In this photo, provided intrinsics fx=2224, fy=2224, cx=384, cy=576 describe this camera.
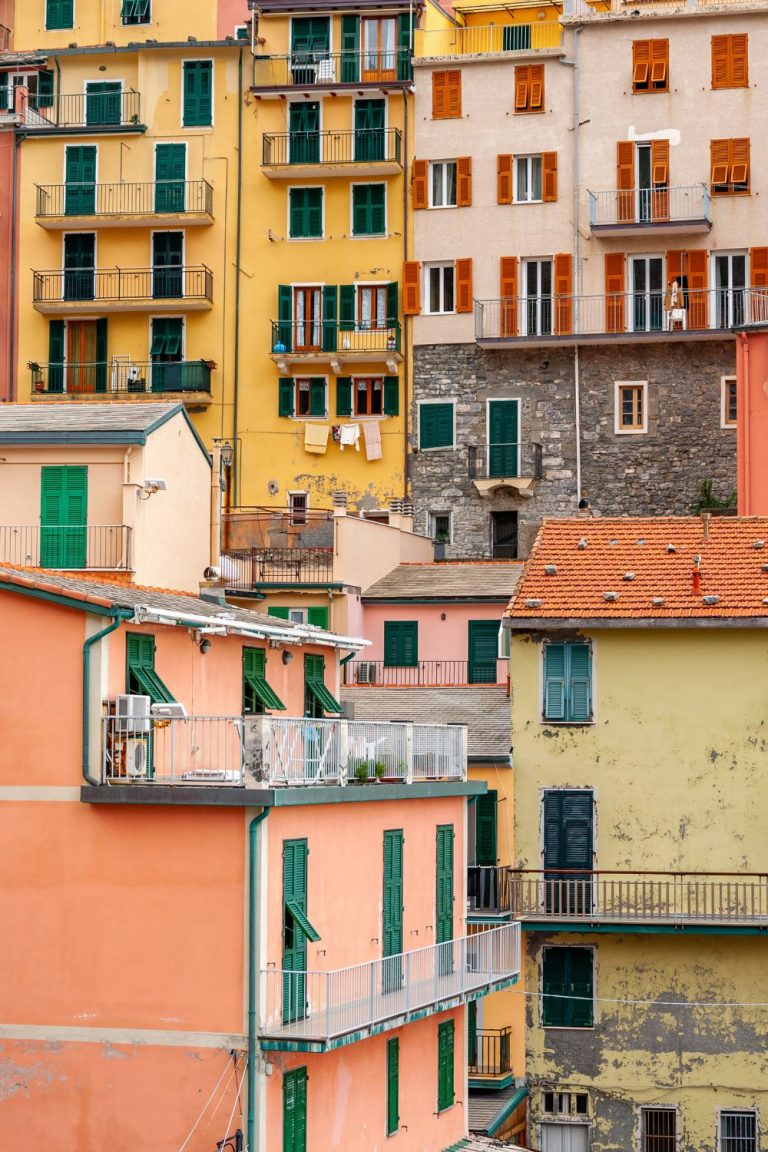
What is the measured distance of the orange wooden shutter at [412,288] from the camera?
6312 cm

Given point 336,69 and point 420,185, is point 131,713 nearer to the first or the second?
point 420,185

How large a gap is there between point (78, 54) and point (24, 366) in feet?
31.3

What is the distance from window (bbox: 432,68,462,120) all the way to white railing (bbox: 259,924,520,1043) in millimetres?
33504

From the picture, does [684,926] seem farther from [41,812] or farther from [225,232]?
[225,232]

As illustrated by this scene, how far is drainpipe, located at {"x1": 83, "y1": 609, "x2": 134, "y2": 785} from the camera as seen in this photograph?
28.5 meters

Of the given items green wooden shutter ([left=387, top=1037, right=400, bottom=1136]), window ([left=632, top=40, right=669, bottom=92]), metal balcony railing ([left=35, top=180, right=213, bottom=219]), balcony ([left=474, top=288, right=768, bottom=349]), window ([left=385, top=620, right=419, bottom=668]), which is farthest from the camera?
metal balcony railing ([left=35, top=180, right=213, bottom=219])

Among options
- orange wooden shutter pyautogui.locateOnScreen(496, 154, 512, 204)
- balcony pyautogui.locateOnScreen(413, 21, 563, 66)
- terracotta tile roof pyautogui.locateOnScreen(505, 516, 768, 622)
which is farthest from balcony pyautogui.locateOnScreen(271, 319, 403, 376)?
A: terracotta tile roof pyautogui.locateOnScreen(505, 516, 768, 622)

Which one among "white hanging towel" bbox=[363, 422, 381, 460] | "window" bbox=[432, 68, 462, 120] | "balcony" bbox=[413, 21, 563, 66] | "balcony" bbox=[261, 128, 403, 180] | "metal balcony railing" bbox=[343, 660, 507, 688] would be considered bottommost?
"metal balcony railing" bbox=[343, 660, 507, 688]

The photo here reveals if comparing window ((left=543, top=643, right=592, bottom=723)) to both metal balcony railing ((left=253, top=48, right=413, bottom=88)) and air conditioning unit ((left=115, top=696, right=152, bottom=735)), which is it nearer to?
air conditioning unit ((left=115, top=696, right=152, bottom=735))

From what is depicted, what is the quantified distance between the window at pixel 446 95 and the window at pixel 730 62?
285 inches

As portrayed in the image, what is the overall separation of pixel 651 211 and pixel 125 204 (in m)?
15.3

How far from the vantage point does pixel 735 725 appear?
136 ft

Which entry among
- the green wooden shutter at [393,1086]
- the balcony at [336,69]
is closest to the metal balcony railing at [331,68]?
the balcony at [336,69]

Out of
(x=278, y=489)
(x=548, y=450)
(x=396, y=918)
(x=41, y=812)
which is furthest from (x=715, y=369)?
(x=41, y=812)
